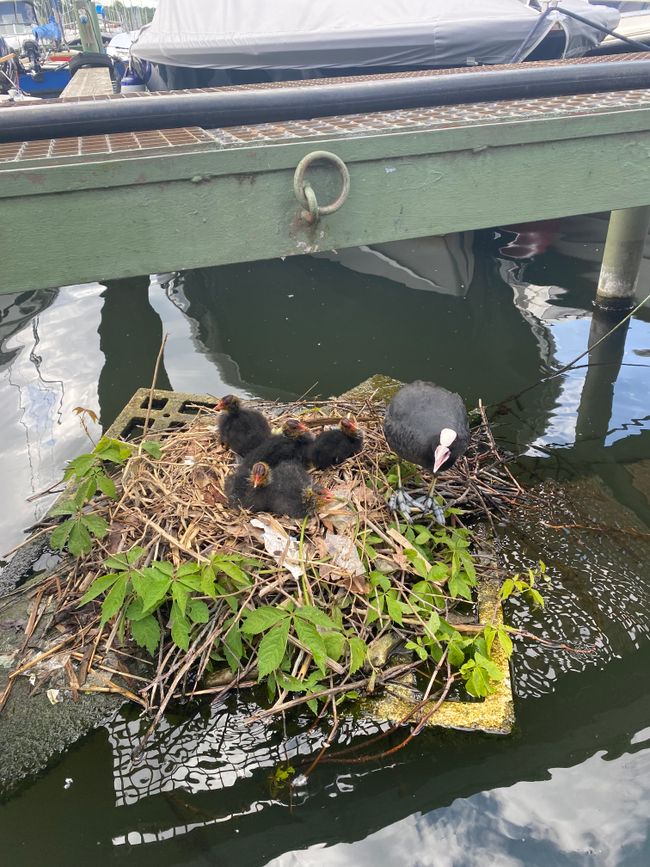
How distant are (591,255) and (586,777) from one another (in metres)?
6.30

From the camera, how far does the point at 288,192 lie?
2.42 meters

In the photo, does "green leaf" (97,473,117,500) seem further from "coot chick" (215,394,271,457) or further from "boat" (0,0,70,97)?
"boat" (0,0,70,97)

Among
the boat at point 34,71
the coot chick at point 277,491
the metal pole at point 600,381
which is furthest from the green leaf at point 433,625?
the boat at point 34,71

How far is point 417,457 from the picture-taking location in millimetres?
2803

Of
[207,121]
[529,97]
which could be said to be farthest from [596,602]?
[207,121]

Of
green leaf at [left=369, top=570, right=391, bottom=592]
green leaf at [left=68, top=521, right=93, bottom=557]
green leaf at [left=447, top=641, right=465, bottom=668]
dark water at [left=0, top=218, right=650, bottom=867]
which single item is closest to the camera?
dark water at [left=0, top=218, right=650, bottom=867]

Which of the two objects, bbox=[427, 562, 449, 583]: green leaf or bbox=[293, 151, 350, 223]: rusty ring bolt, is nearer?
bbox=[293, 151, 350, 223]: rusty ring bolt

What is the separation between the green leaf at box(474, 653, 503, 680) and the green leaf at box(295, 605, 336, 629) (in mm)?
558

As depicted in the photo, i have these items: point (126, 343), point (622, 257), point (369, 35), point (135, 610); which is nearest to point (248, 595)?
point (135, 610)

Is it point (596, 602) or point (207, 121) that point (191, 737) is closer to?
point (596, 602)

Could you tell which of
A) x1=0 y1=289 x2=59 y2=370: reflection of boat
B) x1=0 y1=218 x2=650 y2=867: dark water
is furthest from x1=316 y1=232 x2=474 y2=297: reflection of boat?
x1=0 y1=289 x2=59 y2=370: reflection of boat

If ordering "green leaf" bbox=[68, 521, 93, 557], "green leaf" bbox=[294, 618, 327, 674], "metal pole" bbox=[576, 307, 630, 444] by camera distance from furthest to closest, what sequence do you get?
"metal pole" bbox=[576, 307, 630, 444]
"green leaf" bbox=[68, 521, 93, 557]
"green leaf" bbox=[294, 618, 327, 674]

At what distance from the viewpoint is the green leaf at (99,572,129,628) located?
2.30 metres

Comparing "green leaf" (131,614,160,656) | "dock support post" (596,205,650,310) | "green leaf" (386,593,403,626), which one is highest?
"green leaf" (131,614,160,656)
